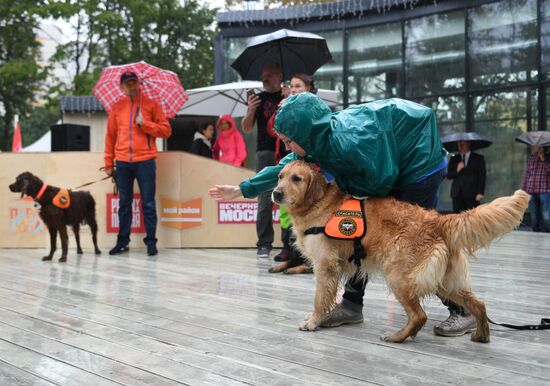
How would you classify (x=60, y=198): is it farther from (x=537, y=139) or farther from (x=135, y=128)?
(x=537, y=139)

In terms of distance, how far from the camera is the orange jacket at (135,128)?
23.4ft

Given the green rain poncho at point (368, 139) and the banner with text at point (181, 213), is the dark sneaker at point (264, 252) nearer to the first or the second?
the banner with text at point (181, 213)

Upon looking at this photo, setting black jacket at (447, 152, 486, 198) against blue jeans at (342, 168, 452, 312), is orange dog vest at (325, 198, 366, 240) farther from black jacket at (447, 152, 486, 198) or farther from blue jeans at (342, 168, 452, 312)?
black jacket at (447, 152, 486, 198)

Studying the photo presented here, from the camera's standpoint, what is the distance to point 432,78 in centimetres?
1300

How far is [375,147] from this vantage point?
297 centimetres

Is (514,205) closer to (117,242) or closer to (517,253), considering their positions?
(517,253)

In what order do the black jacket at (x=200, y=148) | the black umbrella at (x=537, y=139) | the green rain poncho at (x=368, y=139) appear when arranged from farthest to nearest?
the black umbrella at (x=537, y=139) < the black jacket at (x=200, y=148) < the green rain poncho at (x=368, y=139)

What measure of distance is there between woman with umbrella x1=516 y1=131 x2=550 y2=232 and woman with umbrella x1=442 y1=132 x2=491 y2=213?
83cm

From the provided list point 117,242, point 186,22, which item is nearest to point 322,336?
point 117,242

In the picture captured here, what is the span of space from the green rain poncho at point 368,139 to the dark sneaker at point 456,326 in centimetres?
82

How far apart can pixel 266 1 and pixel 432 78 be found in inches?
329

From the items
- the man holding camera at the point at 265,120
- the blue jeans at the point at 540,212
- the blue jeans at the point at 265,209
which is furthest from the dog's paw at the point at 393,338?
the blue jeans at the point at 540,212

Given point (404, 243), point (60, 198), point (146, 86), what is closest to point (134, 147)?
point (146, 86)

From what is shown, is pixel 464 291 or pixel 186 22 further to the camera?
pixel 186 22
